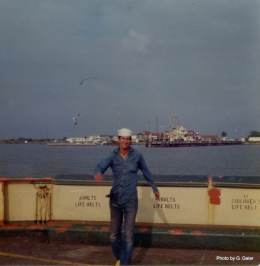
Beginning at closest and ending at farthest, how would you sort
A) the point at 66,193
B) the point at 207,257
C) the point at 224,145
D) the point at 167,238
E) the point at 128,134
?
the point at 128,134 < the point at 207,257 < the point at 167,238 < the point at 66,193 < the point at 224,145

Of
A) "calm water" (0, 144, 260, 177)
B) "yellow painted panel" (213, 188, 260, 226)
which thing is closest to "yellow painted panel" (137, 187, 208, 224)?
"yellow painted panel" (213, 188, 260, 226)

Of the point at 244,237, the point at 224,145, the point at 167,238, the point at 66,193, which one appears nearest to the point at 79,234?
the point at 66,193

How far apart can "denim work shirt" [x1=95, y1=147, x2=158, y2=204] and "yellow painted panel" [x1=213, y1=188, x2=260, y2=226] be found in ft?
5.93

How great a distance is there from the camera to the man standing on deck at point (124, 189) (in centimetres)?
617

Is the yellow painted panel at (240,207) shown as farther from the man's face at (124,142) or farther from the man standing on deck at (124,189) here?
the man's face at (124,142)

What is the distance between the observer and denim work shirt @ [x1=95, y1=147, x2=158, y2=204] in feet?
20.3

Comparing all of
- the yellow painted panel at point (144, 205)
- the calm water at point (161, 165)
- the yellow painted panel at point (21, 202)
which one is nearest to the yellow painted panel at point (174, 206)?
the yellow painted panel at point (144, 205)

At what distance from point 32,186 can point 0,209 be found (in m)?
0.61

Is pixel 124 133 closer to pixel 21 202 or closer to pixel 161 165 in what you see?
pixel 21 202

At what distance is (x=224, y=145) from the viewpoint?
7726 inches

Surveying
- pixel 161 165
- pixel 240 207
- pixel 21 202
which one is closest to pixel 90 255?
pixel 21 202

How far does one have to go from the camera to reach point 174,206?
765cm

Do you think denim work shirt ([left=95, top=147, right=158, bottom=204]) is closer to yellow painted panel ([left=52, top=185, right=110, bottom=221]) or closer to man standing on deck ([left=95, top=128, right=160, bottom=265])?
man standing on deck ([left=95, top=128, right=160, bottom=265])

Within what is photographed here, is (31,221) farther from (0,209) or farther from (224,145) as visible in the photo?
(224,145)
